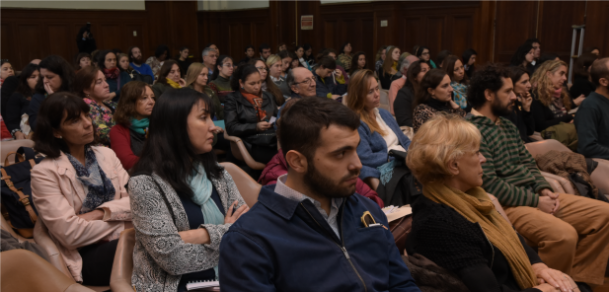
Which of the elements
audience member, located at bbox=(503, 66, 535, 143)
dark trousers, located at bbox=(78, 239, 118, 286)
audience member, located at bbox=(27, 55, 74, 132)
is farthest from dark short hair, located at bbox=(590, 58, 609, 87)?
audience member, located at bbox=(27, 55, 74, 132)

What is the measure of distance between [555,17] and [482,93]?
708cm

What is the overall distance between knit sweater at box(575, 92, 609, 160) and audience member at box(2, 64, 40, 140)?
4701mm

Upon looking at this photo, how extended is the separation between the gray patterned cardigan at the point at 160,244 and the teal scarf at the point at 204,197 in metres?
0.08

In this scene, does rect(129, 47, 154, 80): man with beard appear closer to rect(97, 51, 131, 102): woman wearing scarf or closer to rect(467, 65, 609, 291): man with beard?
rect(97, 51, 131, 102): woman wearing scarf

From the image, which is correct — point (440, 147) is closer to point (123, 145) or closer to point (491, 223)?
point (491, 223)

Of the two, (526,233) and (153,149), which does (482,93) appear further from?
(153,149)

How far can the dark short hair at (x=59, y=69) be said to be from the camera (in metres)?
4.24

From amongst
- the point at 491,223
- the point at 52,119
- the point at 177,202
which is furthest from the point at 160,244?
the point at 491,223

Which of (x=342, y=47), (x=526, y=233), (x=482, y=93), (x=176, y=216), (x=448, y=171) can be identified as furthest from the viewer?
(x=342, y=47)

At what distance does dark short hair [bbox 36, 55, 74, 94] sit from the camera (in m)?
4.24

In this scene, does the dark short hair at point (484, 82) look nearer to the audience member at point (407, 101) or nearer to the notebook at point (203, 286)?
the audience member at point (407, 101)

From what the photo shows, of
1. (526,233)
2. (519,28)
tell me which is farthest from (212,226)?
(519,28)

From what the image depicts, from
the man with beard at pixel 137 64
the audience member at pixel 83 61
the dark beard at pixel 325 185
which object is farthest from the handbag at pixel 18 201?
the man with beard at pixel 137 64

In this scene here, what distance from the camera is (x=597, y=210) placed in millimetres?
2740
